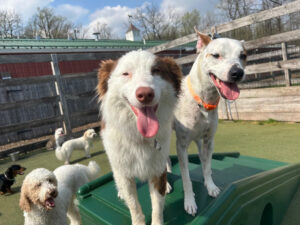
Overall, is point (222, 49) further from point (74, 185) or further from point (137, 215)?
point (74, 185)

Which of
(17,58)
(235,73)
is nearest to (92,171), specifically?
(235,73)

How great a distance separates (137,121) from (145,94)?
0.22 meters

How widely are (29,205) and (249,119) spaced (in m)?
5.56

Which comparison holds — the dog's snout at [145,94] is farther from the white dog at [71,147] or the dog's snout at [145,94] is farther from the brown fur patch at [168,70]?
the white dog at [71,147]

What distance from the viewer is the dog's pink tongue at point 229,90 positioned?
5.30 feet

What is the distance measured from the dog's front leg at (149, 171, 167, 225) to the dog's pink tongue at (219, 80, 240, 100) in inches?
30.1

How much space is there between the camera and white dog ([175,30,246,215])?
1.63 meters

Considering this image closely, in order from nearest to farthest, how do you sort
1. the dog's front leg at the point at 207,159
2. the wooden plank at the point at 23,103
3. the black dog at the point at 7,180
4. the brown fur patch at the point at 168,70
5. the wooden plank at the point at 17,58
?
the brown fur patch at the point at 168,70, the dog's front leg at the point at 207,159, the black dog at the point at 7,180, the wooden plank at the point at 17,58, the wooden plank at the point at 23,103

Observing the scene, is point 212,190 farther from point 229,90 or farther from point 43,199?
point 43,199

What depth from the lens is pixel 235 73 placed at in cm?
156

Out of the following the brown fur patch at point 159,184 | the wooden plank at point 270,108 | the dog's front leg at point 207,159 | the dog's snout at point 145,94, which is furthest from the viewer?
the wooden plank at point 270,108

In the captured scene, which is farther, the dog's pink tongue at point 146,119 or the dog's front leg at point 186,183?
the dog's front leg at point 186,183

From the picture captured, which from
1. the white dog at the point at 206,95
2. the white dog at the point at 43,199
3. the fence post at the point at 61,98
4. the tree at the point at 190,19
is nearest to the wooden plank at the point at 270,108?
the white dog at the point at 206,95

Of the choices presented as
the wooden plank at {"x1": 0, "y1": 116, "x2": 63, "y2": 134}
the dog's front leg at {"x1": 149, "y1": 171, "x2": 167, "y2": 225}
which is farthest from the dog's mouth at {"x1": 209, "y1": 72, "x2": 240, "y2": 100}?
the wooden plank at {"x1": 0, "y1": 116, "x2": 63, "y2": 134}
